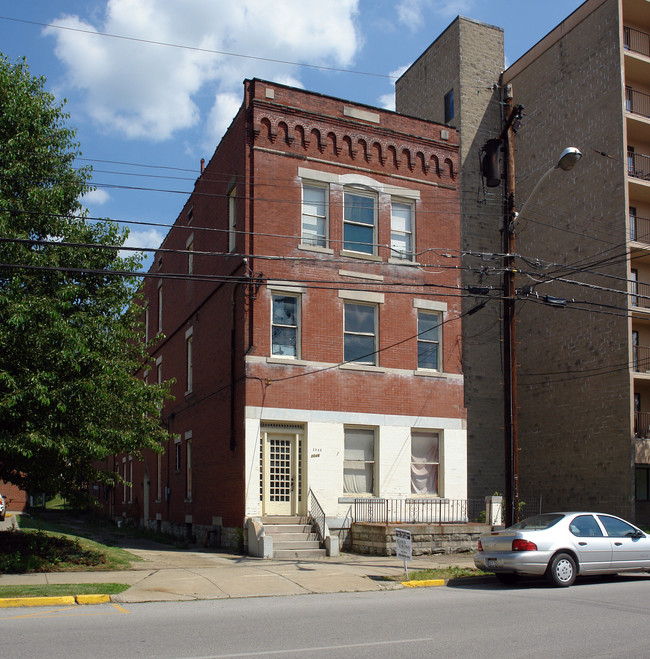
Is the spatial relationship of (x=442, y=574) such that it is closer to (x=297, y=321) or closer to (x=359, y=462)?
(x=359, y=462)

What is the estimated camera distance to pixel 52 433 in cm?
1521

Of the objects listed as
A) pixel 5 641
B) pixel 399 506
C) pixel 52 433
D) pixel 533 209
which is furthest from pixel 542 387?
pixel 5 641

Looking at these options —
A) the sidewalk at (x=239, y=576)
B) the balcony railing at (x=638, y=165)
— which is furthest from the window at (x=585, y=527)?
the balcony railing at (x=638, y=165)

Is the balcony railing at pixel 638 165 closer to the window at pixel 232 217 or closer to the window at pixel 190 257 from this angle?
the window at pixel 232 217

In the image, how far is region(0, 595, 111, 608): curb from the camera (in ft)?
39.1

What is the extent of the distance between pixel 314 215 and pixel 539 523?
11355mm

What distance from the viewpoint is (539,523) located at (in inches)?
571

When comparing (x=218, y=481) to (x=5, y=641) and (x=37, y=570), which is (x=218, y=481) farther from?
(x=5, y=641)

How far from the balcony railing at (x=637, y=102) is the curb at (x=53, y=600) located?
1130 inches

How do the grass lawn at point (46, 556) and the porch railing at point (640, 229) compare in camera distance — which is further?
the porch railing at point (640, 229)

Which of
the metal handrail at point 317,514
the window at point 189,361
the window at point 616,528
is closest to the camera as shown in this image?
the window at point 616,528

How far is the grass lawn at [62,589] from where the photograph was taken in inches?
490

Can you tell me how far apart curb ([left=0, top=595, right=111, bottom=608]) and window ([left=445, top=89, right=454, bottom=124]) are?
28609 mm

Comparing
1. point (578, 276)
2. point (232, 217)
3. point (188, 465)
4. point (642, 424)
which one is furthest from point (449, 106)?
point (188, 465)
